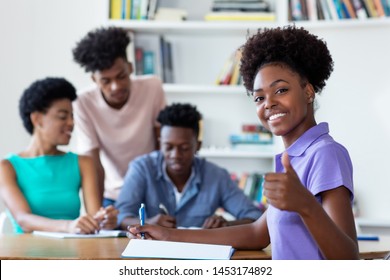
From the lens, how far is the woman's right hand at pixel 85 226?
2.22 metres

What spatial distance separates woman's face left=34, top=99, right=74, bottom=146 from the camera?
8.88 feet

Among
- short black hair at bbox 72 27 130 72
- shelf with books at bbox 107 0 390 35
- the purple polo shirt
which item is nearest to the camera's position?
the purple polo shirt

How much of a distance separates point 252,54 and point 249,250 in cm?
55

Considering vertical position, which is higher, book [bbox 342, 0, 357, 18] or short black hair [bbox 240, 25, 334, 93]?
book [bbox 342, 0, 357, 18]

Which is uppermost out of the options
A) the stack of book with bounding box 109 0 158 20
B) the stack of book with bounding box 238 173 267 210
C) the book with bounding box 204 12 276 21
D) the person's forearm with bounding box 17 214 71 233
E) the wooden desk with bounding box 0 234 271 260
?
the stack of book with bounding box 109 0 158 20

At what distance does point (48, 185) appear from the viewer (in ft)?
8.69

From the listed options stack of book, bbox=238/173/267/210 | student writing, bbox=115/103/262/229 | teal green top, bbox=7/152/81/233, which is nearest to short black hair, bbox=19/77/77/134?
teal green top, bbox=7/152/81/233

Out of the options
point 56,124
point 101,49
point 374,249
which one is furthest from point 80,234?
point 101,49

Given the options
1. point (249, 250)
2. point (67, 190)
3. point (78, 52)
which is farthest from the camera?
point (78, 52)

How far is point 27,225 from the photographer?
7.98ft

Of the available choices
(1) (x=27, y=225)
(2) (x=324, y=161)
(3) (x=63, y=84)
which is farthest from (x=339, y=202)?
(3) (x=63, y=84)

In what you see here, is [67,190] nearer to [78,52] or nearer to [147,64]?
[78,52]

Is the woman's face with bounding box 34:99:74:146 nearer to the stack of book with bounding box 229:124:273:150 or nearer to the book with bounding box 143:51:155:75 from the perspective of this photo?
the book with bounding box 143:51:155:75
